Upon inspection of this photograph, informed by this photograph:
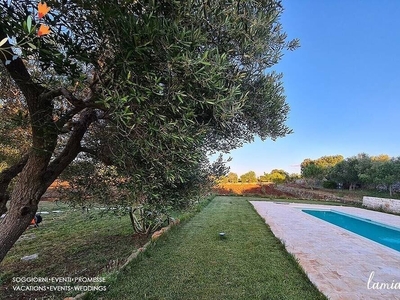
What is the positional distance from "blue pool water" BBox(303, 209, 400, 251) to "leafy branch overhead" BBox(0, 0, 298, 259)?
964cm

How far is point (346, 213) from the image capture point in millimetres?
15938

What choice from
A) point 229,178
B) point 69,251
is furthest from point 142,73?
point 229,178

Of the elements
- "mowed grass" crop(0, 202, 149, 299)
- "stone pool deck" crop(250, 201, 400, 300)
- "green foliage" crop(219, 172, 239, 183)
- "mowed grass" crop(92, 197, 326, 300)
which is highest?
"green foliage" crop(219, 172, 239, 183)

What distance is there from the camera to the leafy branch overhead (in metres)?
1.92

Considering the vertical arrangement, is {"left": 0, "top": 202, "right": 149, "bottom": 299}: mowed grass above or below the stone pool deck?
below

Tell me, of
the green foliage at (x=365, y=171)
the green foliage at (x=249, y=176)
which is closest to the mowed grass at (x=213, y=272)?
the green foliage at (x=365, y=171)

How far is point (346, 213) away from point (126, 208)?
638 inches

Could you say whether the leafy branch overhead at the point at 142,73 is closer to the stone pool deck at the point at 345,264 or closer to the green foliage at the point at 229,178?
the green foliage at the point at 229,178

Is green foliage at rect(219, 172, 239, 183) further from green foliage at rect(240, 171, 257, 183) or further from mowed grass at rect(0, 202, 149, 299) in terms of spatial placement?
green foliage at rect(240, 171, 257, 183)

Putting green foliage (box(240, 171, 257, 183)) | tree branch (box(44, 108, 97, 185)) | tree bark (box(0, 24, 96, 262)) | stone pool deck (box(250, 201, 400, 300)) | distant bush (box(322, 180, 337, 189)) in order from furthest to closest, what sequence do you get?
green foliage (box(240, 171, 257, 183)) < distant bush (box(322, 180, 337, 189)) < stone pool deck (box(250, 201, 400, 300)) < tree branch (box(44, 108, 97, 185)) < tree bark (box(0, 24, 96, 262))

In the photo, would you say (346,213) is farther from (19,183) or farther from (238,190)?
(19,183)

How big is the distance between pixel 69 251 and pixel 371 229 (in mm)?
13207

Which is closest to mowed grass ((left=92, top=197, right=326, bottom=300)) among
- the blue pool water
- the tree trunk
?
the tree trunk

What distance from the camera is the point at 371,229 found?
39.0 feet
